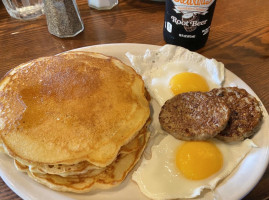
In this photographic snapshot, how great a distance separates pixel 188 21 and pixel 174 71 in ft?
1.04

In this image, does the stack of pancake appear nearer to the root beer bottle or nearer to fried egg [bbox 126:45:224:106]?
fried egg [bbox 126:45:224:106]

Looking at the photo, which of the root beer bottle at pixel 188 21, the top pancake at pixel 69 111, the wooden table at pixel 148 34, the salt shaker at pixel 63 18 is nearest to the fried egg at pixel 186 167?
the top pancake at pixel 69 111

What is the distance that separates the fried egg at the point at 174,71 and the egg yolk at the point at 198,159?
34cm

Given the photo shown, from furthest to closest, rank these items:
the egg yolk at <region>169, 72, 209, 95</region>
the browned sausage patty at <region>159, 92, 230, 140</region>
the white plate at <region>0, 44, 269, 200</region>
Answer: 1. the egg yolk at <region>169, 72, 209, 95</region>
2. the browned sausage patty at <region>159, 92, 230, 140</region>
3. the white plate at <region>0, 44, 269, 200</region>

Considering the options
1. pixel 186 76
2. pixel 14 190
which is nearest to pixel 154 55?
pixel 186 76

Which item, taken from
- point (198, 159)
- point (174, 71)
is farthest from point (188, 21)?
point (198, 159)

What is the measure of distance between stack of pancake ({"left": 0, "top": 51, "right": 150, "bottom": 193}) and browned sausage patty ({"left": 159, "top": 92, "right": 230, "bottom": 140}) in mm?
140

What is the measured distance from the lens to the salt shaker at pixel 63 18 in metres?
1.76

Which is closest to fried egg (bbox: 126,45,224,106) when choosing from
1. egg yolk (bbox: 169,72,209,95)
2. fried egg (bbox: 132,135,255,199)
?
egg yolk (bbox: 169,72,209,95)

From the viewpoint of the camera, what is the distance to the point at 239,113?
1236 mm

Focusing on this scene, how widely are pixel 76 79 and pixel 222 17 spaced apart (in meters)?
1.53

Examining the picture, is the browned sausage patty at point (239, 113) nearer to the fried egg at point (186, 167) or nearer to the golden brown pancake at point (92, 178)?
the fried egg at point (186, 167)

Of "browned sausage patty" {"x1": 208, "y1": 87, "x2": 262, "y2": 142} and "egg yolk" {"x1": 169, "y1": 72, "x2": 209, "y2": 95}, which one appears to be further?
"egg yolk" {"x1": 169, "y1": 72, "x2": 209, "y2": 95}

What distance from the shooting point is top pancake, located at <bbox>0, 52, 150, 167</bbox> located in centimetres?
103
